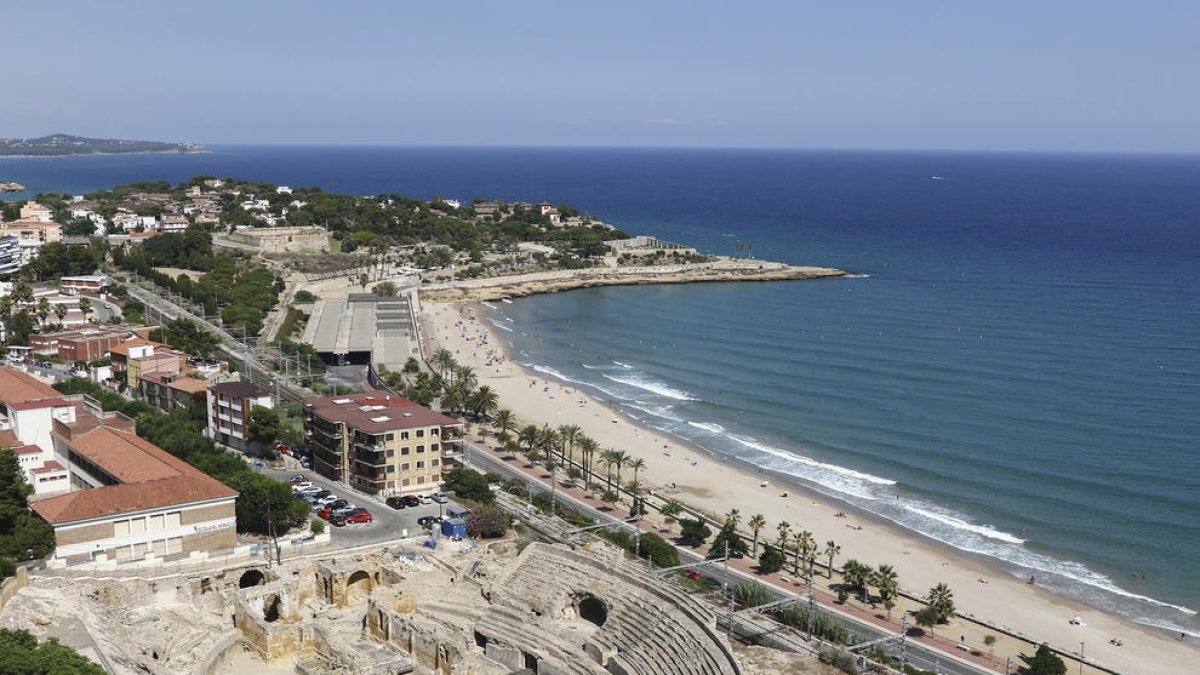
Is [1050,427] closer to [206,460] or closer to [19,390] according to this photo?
[206,460]

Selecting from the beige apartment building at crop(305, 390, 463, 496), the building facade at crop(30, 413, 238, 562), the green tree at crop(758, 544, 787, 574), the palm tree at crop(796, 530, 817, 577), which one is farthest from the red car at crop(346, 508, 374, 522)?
the palm tree at crop(796, 530, 817, 577)

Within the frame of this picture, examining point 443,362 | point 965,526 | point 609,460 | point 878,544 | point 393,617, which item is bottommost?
point 878,544

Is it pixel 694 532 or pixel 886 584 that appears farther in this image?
pixel 694 532

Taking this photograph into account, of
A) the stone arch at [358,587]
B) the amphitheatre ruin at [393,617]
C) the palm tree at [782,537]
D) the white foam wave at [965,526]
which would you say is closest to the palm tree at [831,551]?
the palm tree at [782,537]

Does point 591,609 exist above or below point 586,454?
above

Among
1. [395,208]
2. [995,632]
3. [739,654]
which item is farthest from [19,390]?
[395,208]

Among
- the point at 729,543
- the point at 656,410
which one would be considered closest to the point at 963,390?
the point at 656,410

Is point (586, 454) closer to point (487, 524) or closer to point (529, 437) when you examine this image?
point (529, 437)

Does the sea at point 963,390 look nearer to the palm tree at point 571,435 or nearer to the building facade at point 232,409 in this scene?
the palm tree at point 571,435
